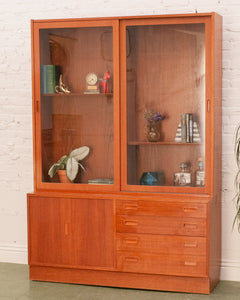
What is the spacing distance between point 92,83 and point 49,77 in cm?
35

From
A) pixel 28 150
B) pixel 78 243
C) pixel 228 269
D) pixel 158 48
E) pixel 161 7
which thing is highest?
pixel 161 7

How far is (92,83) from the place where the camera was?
391 centimetres

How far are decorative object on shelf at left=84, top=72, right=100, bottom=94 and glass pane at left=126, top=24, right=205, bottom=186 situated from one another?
27cm

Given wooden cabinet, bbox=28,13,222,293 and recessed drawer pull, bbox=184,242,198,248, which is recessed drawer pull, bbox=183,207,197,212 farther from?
recessed drawer pull, bbox=184,242,198,248

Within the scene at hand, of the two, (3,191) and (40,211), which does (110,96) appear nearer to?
(40,211)

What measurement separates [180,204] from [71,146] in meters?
0.99

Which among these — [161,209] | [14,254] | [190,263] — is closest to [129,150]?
A: [161,209]

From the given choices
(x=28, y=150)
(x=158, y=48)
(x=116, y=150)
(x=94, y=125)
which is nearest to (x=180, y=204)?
(x=116, y=150)

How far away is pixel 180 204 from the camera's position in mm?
3693

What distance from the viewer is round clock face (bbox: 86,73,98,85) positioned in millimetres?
3900

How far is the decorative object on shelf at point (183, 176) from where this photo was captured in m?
3.77

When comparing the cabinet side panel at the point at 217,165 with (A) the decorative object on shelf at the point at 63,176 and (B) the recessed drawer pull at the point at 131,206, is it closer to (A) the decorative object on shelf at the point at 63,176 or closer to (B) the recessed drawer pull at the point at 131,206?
(B) the recessed drawer pull at the point at 131,206

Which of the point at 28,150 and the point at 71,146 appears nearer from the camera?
the point at 71,146

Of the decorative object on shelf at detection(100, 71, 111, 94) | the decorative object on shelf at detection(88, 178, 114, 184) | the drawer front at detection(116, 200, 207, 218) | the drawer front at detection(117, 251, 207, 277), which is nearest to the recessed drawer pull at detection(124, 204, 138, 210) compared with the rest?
the drawer front at detection(116, 200, 207, 218)
